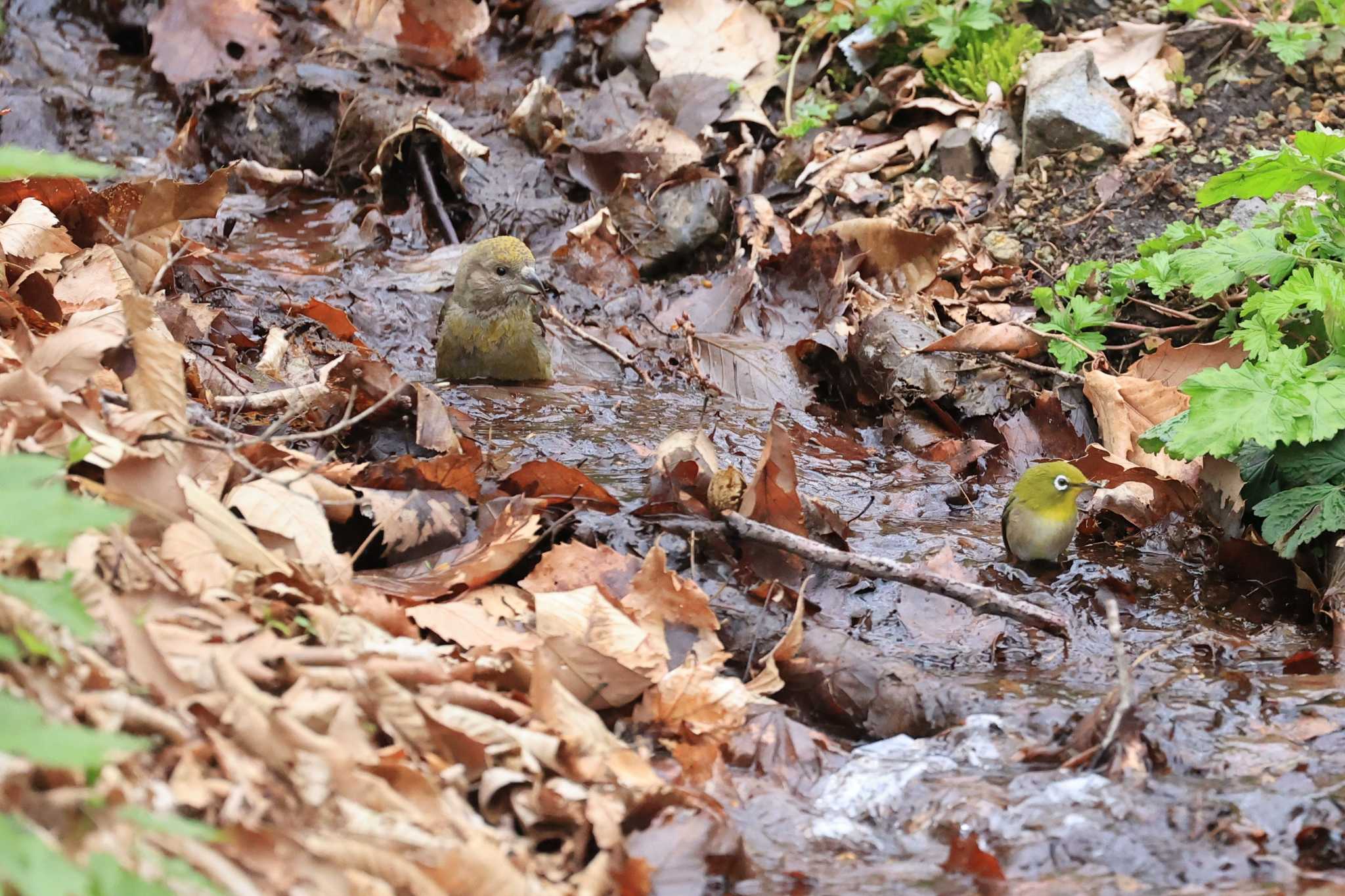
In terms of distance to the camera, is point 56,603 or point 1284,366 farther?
point 1284,366

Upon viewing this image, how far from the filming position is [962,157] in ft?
26.9

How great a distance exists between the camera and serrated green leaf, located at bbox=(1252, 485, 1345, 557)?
428 centimetres

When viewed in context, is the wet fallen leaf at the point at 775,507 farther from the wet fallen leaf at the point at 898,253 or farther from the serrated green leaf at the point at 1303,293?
the wet fallen leaf at the point at 898,253

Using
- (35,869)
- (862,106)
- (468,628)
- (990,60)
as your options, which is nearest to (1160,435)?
(468,628)

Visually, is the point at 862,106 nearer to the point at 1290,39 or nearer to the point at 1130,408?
the point at 1290,39

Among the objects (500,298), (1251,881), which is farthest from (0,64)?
(1251,881)

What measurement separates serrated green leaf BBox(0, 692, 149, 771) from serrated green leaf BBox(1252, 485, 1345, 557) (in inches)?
149

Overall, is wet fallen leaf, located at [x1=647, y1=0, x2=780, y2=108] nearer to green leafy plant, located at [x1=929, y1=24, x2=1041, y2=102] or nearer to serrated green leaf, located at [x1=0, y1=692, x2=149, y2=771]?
green leafy plant, located at [x1=929, y1=24, x2=1041, y2=102]

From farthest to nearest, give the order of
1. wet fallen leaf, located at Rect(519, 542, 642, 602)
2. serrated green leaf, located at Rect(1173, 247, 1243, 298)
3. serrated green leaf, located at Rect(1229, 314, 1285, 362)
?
serrated green leaf, located at Rect(1173, 247, 1243, 298) → serrated green leaf, located at Rect(1229, 314, 1285, 362) → wet fallen leaf, located at Rect(519, 542, 642, 602)

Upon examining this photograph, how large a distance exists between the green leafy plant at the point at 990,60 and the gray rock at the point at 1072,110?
316 millimetres

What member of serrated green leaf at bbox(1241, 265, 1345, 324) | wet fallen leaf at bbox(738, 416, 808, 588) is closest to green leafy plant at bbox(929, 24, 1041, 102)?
serrated green leaf at bbox(1241, 265, 1345, 324)

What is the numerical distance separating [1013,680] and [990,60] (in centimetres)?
572

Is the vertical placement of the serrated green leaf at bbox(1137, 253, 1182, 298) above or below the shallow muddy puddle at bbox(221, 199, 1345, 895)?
above

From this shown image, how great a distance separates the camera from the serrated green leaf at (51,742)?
1.85 meters
